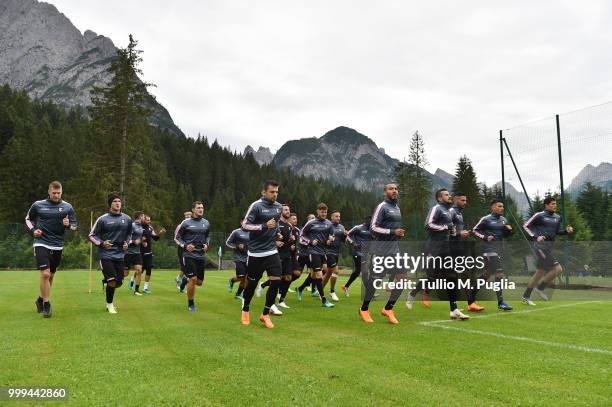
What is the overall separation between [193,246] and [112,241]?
1675mm

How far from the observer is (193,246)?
1025 centimetres

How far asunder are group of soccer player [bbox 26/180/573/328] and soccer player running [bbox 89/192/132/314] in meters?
0.02

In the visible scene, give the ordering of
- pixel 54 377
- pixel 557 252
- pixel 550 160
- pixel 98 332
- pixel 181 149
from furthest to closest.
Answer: pixel 181 149
pixel 550 160
pixel 557 252
pixel 98 332
pixel 54 377

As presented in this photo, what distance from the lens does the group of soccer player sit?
8.19 m

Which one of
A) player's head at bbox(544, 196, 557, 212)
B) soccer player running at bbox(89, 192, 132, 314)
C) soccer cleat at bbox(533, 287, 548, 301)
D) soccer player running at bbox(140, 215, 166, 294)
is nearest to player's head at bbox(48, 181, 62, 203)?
soccer player running at bbox(89, 192, 132, 314)

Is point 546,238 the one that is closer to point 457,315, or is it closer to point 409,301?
point 409,301

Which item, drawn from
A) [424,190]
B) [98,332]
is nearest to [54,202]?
[98,332]

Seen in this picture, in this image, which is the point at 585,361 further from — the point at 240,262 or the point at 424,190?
the point at 424,190

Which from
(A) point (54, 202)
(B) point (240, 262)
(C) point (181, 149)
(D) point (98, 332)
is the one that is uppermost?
(C) point (181, 149)

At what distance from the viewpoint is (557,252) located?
15930 millimetres

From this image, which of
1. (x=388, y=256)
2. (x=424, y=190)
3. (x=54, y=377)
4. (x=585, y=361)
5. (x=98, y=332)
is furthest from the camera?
(x=424, y=190)

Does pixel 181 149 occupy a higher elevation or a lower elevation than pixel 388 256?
higher

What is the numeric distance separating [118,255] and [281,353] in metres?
5.47

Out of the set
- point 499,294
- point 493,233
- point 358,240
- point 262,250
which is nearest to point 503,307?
point 499,294
